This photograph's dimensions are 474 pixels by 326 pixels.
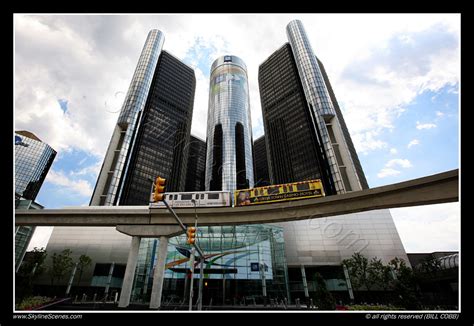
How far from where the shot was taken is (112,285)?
47.2m

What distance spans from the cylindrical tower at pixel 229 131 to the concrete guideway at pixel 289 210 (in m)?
118

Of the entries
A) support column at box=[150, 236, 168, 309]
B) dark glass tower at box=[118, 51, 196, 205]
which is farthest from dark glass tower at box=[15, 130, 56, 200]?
support column at box=[150, 236, 168, 309]

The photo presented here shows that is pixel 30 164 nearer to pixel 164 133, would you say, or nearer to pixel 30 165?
pixel 30 165

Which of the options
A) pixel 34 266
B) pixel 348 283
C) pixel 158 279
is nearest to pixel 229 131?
pixel 348 283

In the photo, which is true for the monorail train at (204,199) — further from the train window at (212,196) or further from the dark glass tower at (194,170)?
the dark glass tower at (194,170)

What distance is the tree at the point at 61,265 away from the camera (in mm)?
42406

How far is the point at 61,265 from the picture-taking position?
43.2 meters

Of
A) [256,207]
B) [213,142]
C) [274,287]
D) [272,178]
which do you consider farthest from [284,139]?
[256,207]

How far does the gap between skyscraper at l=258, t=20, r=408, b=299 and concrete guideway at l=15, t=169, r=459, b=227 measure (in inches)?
1029

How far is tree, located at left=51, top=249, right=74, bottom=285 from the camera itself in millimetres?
42406

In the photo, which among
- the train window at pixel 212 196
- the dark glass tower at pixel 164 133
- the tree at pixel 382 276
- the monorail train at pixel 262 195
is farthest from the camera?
the dark glass tower at pixel 164 133

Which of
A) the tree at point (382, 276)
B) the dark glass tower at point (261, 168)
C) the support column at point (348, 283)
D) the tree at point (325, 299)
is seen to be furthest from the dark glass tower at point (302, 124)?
the tree at point (325, 299)

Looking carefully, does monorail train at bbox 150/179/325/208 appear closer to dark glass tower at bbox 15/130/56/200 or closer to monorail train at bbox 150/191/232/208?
monorail train at bbox 150/191/232/208
